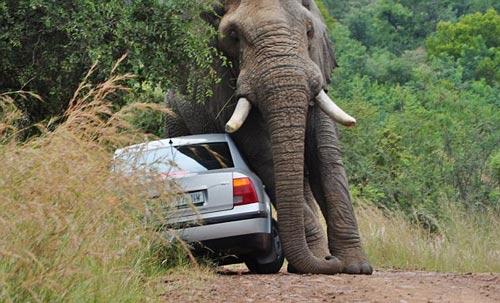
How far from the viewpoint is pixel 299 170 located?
14344mm

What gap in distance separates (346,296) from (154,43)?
4275mm

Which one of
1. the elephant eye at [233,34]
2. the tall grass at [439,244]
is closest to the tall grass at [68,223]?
the elephant eye at [233,34]

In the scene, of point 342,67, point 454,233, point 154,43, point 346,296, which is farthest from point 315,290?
point 342,67

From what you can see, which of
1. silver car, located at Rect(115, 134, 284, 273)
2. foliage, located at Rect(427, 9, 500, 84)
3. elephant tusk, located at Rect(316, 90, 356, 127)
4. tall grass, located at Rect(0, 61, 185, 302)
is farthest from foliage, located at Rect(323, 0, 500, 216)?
foliage, located at Rect(427, 9, 500, 84)

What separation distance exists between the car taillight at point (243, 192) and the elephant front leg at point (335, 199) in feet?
5.86

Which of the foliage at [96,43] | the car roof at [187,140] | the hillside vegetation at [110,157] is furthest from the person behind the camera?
the foliage at [96,43]

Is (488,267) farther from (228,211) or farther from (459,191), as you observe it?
(459,191)

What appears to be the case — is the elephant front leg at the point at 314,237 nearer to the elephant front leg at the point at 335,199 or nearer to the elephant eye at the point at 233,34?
the elephant front leg at the point at 335,199

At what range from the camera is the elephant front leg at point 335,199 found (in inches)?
597

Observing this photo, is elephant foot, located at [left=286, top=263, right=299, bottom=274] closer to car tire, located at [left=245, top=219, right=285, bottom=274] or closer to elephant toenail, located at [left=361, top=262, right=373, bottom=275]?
car tire, located at [left=245, top=219, right=285, bottom=274]

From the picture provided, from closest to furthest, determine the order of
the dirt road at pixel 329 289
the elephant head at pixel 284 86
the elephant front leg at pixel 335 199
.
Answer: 1. the dirt road at pixel 329 289
2. the elephant head at pixel 284 86
3. the elephant front leg at pixel 335 199

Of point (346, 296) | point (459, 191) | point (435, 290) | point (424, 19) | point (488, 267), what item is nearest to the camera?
point (346, 296)

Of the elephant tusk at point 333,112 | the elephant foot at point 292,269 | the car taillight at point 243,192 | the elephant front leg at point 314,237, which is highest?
the elephant tusk at point 333,112

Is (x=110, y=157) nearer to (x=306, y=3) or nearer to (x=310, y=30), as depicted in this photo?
(x=310, y=30)
